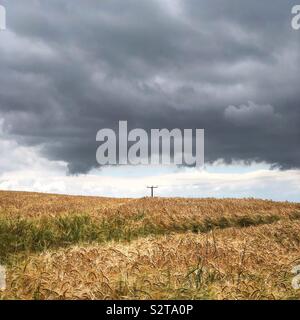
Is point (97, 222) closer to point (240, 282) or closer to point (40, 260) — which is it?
point (40, 260)

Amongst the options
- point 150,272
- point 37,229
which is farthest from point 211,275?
point 37,229

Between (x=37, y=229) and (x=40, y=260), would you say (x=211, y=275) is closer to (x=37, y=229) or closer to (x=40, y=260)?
(x=40, y=260)

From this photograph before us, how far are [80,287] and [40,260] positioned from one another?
8.94ft

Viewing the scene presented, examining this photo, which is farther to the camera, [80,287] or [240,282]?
[240,282]

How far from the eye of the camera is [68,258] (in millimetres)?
8984

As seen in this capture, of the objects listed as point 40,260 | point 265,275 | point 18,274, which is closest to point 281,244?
point 265,275

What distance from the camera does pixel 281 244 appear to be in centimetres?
1211
